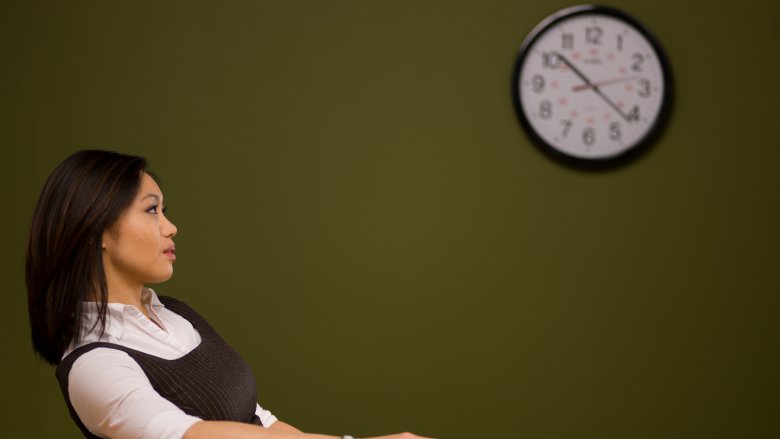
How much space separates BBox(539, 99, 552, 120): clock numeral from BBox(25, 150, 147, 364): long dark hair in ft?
6.36

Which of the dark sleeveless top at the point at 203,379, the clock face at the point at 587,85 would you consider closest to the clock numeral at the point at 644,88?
the clock face at the point at 587,85

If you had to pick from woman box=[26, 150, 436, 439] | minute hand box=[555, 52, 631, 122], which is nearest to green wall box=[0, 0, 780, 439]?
minute hand box=[555, 52, 631, 122]

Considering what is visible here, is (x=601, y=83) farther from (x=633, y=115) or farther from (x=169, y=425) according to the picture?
(x=169, y=425)

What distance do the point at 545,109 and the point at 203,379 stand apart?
6.35 ft

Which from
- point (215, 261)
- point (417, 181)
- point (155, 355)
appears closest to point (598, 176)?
point (417, 181)

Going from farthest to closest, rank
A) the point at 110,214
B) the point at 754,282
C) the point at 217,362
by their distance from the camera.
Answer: the point at 754,282 < the point at 217,362 < the point at 110,214

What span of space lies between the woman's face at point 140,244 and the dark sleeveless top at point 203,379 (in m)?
0.16

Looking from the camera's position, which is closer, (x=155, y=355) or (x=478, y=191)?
(x=155, y=355)

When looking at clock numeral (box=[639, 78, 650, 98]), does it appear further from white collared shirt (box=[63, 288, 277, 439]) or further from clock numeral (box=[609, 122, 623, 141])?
white collared shirt (box=[63, 288, 277, 439])

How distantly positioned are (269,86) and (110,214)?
1727 millimetres

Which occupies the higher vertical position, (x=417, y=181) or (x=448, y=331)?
(x=417, y=181)

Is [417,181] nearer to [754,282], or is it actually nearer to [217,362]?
[754,282]

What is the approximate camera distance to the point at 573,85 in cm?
311

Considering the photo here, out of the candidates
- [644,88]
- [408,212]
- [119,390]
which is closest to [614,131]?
[644,88]
